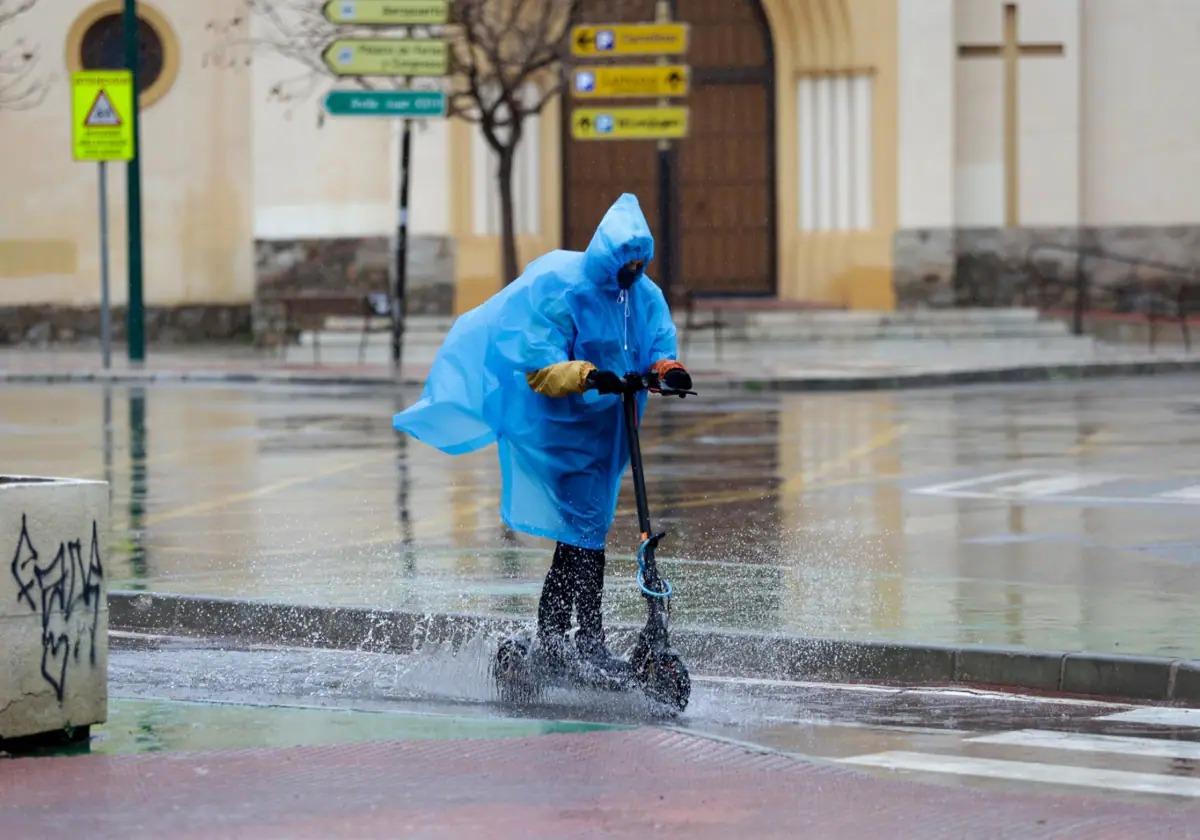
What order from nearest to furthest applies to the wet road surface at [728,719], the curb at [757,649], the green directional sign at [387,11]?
1. the wet road surface at [728,719]
2. the curb at [757,649]
3. the green directional sign at [387,11]

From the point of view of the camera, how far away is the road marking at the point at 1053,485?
1469 cm

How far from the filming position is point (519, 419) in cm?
838

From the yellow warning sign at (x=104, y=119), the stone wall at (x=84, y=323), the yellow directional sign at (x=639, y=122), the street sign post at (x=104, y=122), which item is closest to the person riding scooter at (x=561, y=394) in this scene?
the street sign post at (x=104, y=122)

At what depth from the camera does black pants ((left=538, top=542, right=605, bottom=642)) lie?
333 inches

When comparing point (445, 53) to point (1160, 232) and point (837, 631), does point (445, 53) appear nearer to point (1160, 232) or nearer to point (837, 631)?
point (1160, 232)

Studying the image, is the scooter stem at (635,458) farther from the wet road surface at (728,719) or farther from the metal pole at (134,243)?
the metal pole at (134,243)

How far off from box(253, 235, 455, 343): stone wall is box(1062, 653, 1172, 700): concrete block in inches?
1011

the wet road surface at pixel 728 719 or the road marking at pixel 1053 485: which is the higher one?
the road marking at pixel 1053 485

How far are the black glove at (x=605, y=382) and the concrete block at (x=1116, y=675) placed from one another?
1895mm

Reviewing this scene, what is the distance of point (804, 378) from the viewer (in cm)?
2588

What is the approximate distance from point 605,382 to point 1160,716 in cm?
205

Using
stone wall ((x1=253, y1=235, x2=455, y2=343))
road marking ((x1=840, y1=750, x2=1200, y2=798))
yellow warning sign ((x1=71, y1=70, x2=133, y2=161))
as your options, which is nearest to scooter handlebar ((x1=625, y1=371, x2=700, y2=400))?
road marking ((x1=840, y1=750, x2=1200, y2=798))

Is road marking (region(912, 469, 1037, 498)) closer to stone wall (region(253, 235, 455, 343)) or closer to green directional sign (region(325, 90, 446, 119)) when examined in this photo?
green directional sign (region(325, 90, 446, 119))

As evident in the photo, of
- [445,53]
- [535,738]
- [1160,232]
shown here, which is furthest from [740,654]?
[1160,232]
